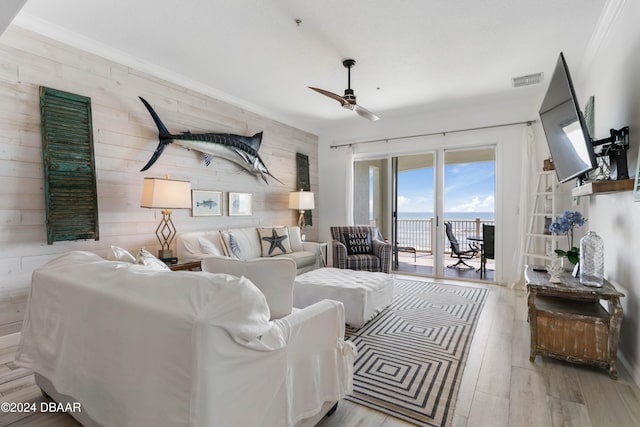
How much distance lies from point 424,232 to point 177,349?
703cm

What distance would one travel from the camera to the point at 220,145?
4113mm

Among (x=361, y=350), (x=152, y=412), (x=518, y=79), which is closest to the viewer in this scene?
(x=152, y=412)

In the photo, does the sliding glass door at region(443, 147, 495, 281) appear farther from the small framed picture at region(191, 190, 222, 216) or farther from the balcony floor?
the small framed picture at region(191, 190, 222, 216)

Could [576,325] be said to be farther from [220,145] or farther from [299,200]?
[220,145]

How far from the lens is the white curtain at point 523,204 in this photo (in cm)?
438

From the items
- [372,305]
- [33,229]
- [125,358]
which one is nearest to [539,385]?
[372,305]

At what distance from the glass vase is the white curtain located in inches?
87.5

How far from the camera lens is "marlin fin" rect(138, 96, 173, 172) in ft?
11.0

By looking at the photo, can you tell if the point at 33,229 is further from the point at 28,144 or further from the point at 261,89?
the point at 261,89

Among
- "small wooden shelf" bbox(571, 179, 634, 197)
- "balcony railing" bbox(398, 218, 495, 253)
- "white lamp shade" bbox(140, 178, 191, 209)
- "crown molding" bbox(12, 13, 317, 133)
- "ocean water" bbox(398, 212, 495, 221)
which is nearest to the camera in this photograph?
"small wooden shelf" bbox(571, 179, 634, 197)

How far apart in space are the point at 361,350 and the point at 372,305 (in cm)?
65

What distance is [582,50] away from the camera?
3086 millimetres

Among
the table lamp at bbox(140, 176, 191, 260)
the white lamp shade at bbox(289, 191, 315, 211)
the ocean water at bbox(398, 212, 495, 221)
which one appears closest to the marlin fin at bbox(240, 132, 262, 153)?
the white lamp shade at bbox(289, 191, 315, 211)

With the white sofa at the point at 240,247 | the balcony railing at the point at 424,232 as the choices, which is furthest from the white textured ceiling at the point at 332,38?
the balcony railing at the point at 424,232
